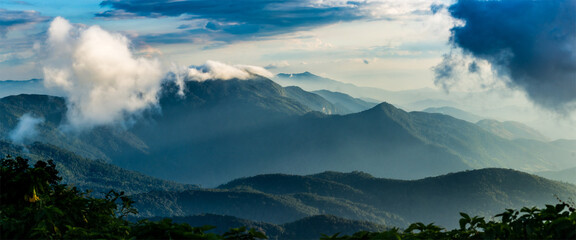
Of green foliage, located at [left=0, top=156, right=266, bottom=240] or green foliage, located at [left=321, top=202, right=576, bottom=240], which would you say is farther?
green foliage, located at [left=0, top=156, right=266, bottom=240]

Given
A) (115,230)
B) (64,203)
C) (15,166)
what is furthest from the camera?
(15,166)

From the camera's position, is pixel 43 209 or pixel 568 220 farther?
pixel 43 209

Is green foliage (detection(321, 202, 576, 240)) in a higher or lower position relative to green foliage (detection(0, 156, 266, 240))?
higher

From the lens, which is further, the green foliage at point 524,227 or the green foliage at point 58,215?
the green foliage at point 58,215

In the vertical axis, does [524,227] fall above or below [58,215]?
above

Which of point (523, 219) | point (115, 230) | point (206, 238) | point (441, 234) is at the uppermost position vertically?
point (523, 219)

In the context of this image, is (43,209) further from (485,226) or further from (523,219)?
(523,219)

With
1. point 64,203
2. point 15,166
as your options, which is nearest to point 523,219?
point 64,203

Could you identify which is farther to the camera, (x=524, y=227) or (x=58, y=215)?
(x=58, y=215)
